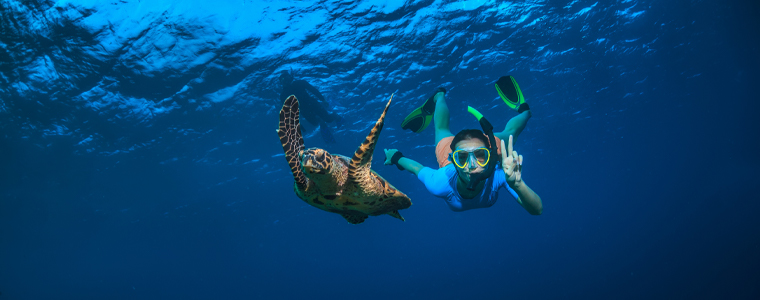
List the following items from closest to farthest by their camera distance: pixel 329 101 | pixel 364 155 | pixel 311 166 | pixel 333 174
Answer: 1. pixel 311 166
2. pixel 364 155
3. pixel 333 174
4. pixel 329 101

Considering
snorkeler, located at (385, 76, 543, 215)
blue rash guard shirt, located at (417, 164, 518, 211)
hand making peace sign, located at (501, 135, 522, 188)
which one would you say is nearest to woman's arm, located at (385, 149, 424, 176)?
snorkeler, located at (385, 76, 543, 215)

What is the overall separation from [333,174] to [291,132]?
0.51 m

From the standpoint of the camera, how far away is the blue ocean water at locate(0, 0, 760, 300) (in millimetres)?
8828

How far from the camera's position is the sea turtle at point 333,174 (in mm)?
2220

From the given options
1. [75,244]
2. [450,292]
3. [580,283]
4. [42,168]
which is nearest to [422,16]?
[42,168]

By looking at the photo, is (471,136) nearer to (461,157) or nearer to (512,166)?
(461,157)

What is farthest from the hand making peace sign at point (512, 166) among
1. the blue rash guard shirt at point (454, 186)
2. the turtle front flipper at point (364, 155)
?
the turtle front flipper at point (364, 155)

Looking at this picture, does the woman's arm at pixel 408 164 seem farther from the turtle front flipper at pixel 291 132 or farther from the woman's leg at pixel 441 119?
the turtle front flipper at pixel 291 132

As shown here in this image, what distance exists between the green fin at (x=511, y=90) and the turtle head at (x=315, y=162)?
5.11 meters

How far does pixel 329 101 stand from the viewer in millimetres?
13695

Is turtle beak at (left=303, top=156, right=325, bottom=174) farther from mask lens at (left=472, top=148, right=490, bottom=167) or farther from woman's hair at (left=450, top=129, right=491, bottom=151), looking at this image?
woman's hair at (left=450, top=129, right=491, bottom=151)

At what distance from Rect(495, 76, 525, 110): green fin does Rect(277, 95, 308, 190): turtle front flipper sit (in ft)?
16.6

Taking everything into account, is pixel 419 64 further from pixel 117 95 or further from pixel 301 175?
pixel 117 95

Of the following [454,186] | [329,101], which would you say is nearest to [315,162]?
[454,186]
